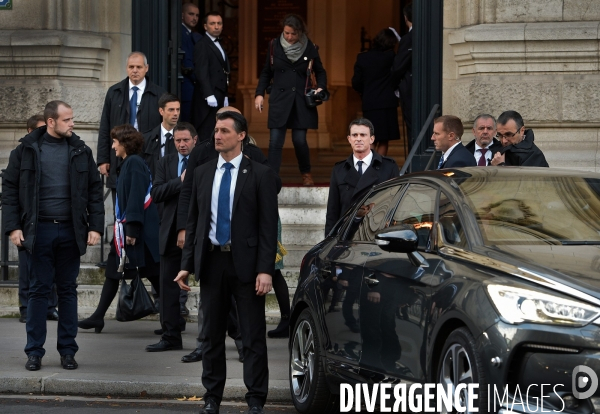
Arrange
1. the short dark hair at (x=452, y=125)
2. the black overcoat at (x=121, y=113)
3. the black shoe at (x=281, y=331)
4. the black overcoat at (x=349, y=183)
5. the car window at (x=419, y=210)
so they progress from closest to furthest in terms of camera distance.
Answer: the car window at (x=419, y=210) < the short dark hair at (x=452, y=125) < the black overcoat at (x=349, y=183) < the black shoe at (x=281, y=331) < the black overcoat at (x=121, y=113)

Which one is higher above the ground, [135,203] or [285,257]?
[135,203]

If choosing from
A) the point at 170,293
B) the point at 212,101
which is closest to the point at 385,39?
the point at 212,101

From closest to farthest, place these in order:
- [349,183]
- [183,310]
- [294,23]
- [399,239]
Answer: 1. [399,239]
2. [349,183]
3. [183,310]
4. [294,23]

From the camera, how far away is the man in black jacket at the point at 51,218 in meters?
9.29

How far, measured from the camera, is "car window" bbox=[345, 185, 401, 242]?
7449mm

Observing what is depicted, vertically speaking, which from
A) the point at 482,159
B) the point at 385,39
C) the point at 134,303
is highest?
the point at 385,39

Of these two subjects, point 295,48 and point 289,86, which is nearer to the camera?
point 295,48

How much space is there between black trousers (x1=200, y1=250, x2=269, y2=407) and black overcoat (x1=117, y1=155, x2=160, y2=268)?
A: 309cm

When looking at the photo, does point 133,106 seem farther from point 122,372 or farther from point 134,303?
point 122,372

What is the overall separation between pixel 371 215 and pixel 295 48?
252 inches

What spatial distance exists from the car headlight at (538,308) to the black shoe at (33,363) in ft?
15.1

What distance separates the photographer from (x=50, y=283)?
938 cm

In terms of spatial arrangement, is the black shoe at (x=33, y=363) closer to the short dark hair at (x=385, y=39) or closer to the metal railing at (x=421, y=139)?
the metal railing at (x=421, y=139)

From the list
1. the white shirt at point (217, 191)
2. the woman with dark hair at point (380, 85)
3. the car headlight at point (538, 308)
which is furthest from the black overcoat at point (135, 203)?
the car headlight at point (538, 308)
